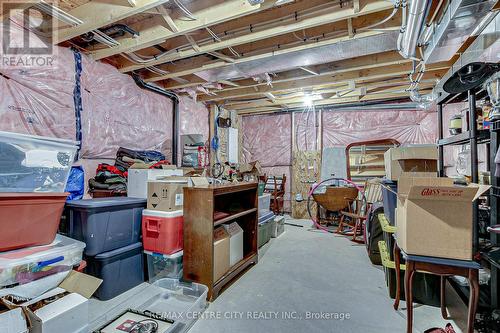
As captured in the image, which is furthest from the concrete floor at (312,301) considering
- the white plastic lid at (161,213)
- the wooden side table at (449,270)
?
the white plastic lid at (161,213)

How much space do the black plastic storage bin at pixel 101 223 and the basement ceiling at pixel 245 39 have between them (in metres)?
1.57

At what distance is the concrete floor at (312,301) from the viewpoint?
1.75 m

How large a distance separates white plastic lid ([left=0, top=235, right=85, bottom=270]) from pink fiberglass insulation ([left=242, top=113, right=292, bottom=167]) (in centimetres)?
468

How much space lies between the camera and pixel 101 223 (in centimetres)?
204

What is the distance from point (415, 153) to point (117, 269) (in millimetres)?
2881

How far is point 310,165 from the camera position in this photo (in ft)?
18.3

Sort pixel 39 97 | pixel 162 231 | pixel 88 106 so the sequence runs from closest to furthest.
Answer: pixel 162 231
pixel 39 97
pixel 88 106

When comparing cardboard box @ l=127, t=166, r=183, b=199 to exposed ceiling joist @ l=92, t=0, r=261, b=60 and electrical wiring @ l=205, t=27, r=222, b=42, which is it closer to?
exposed ceiling joist @ l=92, t=0, r=261, b=60

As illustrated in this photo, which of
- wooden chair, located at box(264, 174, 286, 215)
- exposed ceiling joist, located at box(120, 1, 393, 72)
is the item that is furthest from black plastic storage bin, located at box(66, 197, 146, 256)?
wooden chair, located at box(264, 174, 286, 215)

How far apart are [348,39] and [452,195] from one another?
1797 mm

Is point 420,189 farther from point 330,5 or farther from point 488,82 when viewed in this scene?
point 330,5

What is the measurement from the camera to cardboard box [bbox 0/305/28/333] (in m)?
1.23

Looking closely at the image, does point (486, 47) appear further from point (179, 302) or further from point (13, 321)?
point (13, 321)

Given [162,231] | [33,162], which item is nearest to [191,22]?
[33,162]
